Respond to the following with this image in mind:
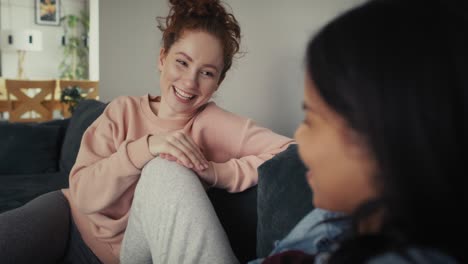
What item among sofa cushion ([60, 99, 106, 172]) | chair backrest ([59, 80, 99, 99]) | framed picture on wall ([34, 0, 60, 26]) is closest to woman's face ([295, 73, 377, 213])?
sofa cushion ([60, 99, 106, 172])

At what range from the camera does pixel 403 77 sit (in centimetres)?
42

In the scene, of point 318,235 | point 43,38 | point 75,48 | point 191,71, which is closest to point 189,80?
point 191,71

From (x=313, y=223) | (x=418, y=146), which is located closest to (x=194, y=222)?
(x=313, y=223)

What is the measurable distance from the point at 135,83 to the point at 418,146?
2.23 metres

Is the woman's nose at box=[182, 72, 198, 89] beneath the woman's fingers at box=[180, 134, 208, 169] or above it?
above

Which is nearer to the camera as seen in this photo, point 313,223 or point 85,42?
point 313,223

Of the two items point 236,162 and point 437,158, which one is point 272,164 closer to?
point 236,162

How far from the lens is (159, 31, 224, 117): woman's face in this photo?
1.11 m

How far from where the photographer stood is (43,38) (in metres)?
6.83

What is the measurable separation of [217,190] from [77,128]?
44.8 inches

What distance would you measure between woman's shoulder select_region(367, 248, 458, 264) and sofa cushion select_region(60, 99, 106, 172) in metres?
1.65

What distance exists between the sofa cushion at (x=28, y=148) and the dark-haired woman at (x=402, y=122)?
205 centimetres

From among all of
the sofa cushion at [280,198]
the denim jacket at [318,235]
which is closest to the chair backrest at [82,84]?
the sofa cushion at [280,198]

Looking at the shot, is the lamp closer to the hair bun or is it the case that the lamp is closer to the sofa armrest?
the hair bun
